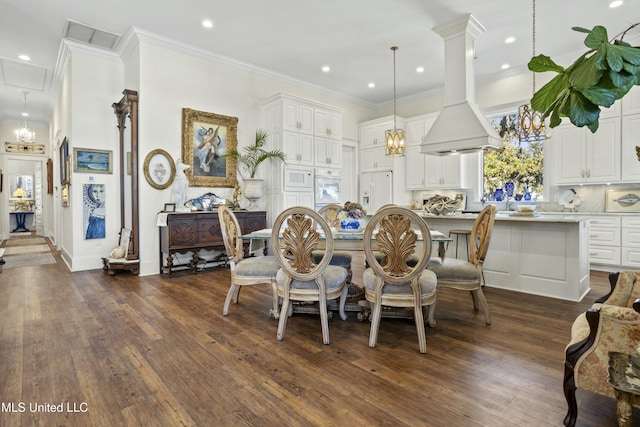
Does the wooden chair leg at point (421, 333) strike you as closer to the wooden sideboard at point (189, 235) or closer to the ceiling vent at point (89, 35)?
the wooden sideboard at point (189, 235)

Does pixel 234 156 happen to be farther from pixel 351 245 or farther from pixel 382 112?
pixel 382 112

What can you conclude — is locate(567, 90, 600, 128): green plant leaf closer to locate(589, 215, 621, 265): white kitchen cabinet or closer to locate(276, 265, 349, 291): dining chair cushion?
locate(276, 265, 349, 291): dining chair cushion

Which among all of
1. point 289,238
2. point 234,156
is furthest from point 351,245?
point 234,156

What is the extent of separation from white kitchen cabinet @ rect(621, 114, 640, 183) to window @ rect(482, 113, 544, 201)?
1.11 metres

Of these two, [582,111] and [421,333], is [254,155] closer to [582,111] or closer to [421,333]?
[421,333]

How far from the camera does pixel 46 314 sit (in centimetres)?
311

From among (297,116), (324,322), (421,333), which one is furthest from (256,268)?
(297,116)

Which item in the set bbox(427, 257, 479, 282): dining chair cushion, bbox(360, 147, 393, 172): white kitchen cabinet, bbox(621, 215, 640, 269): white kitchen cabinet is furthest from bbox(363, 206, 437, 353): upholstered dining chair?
bbox(360, 147, 393, 172): white kitchen cabinet

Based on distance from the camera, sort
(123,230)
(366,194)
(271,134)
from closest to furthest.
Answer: (123,230) → (271,134) → (366,194)

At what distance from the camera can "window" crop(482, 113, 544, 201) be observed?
603cm

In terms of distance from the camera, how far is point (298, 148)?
616cm

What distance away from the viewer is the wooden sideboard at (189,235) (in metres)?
4.68

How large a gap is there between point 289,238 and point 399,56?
4.48 metres

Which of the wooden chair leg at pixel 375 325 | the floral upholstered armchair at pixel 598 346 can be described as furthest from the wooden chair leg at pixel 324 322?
the floral upholstered armchair at pixel 598 346
